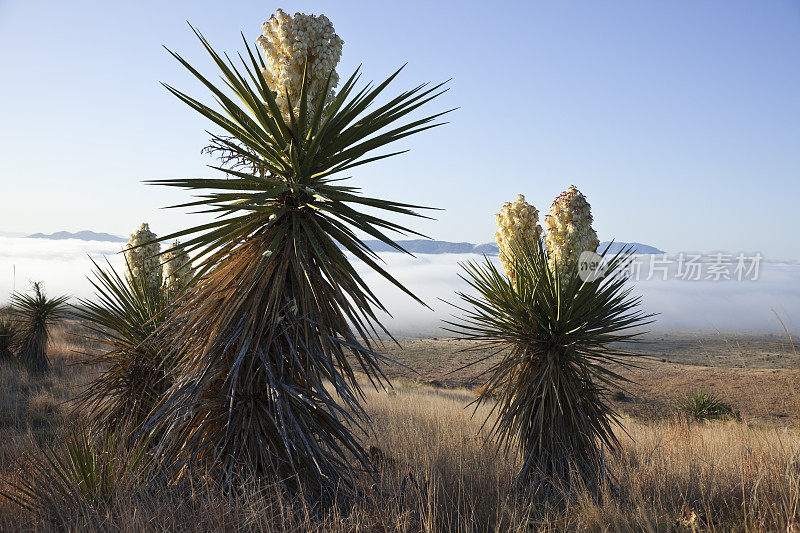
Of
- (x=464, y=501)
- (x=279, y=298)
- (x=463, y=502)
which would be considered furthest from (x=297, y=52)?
(x=463, y=502)

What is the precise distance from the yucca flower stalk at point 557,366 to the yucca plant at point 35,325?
11.8 m

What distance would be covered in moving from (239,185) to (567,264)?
3636mm

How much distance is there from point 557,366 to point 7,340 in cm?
1420

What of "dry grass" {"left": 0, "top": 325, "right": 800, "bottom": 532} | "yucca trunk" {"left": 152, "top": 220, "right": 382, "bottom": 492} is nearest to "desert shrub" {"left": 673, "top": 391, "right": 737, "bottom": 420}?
"dry grass" {"left": 0, "top": 325, "right": 800, "bottom": 532}

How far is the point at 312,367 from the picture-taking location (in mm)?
4031

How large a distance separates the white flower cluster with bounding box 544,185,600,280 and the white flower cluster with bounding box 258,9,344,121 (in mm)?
2858

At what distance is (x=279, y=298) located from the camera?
3.81m

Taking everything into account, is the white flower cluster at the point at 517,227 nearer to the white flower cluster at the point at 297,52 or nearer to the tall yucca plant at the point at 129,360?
the white flower cluster at the point at 297,52

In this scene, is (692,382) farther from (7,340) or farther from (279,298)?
(7,340)

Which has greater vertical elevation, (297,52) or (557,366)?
(297,52)

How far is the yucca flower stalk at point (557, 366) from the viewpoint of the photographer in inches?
201

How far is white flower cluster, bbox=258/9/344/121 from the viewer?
164 inches

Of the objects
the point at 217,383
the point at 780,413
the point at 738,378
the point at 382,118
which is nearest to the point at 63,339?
the point at 217,383

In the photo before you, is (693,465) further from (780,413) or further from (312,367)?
(780,413)
